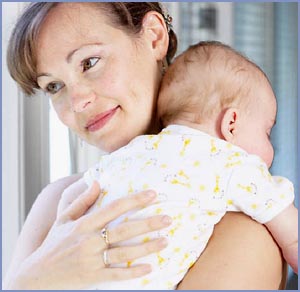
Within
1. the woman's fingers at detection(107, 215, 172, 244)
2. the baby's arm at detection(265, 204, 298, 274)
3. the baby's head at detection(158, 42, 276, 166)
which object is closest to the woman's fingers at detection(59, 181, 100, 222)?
the woman's fingers at detection(107, 215, 172, 244)

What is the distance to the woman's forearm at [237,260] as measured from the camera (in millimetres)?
960

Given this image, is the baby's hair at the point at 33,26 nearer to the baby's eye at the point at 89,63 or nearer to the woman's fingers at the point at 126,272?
the baby's eye at the point at 89,63

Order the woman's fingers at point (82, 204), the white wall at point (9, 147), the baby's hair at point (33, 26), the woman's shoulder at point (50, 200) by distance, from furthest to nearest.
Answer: the white wall at point (9, 147) → the woman's shoulder at point (50, 200) → the baby's hair at point (33, 26) → the woman's fingers at point (82, 204)

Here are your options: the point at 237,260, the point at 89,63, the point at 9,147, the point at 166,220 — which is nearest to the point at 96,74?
the point at 89,63

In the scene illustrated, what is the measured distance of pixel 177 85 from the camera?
3.67 ft

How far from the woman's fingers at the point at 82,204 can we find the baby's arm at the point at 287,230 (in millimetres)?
337

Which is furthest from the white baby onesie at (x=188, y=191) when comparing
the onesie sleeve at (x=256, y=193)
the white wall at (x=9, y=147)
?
the white wall at (x=9, y=147)

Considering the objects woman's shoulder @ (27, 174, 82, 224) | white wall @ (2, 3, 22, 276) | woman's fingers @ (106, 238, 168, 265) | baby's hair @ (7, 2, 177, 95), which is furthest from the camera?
white wall @ (2, 3, 22, 276)

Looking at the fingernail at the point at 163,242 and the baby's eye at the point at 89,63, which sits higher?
the baby's eye at the point at 89,63

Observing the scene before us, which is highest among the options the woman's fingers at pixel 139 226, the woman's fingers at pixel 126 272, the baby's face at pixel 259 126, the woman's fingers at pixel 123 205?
the baby's face at pixel 259 126

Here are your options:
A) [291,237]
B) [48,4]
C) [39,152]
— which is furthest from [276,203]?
[39,152]

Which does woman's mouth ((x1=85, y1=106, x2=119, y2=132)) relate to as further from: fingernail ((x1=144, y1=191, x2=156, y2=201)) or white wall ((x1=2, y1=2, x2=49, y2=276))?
white wall ((x1=2, y1=2, x2=49, y2=276))

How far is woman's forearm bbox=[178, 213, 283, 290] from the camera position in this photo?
96cm

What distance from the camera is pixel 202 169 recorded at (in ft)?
3.20
